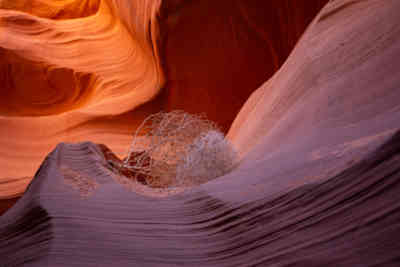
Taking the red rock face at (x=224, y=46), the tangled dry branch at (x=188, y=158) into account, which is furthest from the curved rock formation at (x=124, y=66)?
the tangled dry branch at (x=188, y=158)

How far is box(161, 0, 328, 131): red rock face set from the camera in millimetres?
2729

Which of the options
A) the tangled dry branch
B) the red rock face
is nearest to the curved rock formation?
the red rock face

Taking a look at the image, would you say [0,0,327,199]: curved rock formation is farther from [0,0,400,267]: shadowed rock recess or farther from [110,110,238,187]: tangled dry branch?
[110,110,238,187]: tangled dry branch

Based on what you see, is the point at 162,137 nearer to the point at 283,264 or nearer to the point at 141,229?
the point at 141,229

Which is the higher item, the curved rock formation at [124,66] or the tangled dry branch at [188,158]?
the tangled dry branch at [188,158]

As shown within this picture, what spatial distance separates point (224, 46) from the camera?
9.50 feet

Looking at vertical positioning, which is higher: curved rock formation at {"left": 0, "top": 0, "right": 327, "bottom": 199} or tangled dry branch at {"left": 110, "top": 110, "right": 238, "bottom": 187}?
tangled dry branch at {"left": 110, "top": 110, "right": 238, "bottom": 187}

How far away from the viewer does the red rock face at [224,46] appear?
2729mm

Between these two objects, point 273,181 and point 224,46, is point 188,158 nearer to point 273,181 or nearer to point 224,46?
point 273,181

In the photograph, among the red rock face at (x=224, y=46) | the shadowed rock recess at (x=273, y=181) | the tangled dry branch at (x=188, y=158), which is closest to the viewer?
the shadowed rock recess at (x=273, y=181)

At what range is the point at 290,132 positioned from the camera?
1.16m

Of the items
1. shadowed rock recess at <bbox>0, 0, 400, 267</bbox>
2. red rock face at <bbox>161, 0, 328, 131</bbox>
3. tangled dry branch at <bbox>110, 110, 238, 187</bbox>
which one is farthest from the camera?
red rock face at <bbox>161, 0, 328, 131</bbox>

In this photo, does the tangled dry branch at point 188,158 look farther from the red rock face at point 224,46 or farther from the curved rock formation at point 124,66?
the red rock face at point 224,46

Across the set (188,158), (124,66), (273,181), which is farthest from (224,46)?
(273,181)
